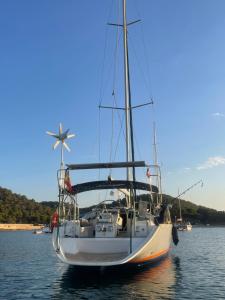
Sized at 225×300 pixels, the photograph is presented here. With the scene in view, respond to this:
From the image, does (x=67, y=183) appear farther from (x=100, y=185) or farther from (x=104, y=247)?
(x=104, y=247)

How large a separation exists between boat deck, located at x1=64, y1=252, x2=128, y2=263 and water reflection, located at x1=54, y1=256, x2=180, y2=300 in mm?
622

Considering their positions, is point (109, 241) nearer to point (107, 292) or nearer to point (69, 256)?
point (69, 256)

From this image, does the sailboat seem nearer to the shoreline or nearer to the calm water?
the calm water

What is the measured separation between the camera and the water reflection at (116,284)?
17844 mm

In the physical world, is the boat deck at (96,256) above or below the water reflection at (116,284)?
above

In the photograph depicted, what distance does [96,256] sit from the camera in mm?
22766

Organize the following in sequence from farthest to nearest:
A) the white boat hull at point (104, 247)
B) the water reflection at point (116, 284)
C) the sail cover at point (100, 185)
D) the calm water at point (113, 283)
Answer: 1. the sail cover at point (100, 185)
2. the white boat hull at point (104, 247)
3. the calm water at point (113, 283)
4. the water reflection at point (116, 284)

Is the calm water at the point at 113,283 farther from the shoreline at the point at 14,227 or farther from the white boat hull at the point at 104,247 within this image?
the shoreline at the point at 14,227

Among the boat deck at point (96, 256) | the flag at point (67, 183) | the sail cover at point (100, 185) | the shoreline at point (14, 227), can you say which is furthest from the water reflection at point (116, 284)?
the shoreline at point (14, 227)

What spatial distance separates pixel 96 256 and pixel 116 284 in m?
3.17

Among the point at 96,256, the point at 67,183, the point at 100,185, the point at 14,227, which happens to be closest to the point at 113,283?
the point at 96,256

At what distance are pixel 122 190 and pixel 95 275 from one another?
7.01 meters

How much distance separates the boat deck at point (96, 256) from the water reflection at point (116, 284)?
2.04 ft

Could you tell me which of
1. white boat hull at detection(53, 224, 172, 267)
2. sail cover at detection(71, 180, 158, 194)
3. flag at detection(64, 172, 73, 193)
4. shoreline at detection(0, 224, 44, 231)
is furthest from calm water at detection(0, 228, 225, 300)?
shoreline at detection(0, 224, 44, 231)
